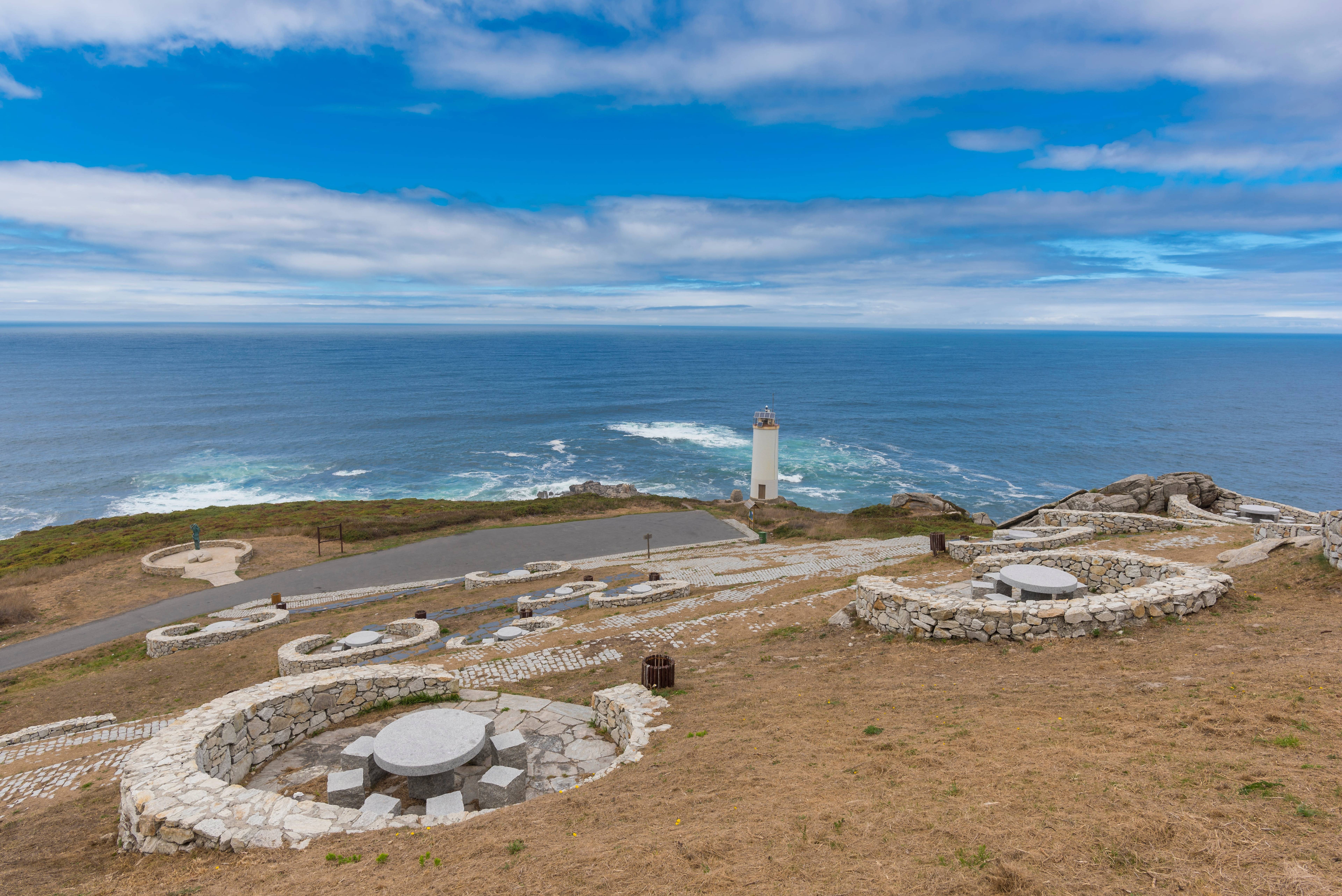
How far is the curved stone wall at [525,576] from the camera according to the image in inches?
998

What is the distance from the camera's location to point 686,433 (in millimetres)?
81500

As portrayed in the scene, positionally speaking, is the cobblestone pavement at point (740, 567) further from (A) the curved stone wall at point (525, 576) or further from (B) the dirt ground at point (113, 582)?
(B) the dirt ground at point (113, 582)

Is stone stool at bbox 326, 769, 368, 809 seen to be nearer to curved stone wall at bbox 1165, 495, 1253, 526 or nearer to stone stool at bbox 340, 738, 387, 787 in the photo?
stone stool at bbox 340, 738, 387, 787

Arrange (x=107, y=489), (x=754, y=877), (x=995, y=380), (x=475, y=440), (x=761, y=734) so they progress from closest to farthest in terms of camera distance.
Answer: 1. (x=754, y=877)
2. (x=761, y=734)
3. (x=107, y=489)
4. (x=475, y=440)
5. (x=995, y=380)

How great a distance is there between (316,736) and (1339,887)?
45.0 feet

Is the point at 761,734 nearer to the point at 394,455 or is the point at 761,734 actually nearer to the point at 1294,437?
the point at 394,455

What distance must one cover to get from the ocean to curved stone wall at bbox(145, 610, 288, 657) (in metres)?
34.6

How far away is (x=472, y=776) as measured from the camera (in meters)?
9.90

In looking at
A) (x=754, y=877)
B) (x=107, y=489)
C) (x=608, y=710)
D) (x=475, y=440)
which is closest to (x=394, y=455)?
(x=475, y=440)

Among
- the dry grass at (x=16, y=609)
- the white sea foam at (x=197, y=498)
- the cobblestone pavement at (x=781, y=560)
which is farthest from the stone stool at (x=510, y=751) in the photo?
the white sea foam at (x=197, y=498)

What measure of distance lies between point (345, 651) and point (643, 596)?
9416mm

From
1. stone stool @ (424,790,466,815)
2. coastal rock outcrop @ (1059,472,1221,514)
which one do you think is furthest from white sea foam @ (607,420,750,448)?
stone stool @ (424,790,466,815)

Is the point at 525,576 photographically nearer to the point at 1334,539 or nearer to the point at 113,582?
the point at 113,582

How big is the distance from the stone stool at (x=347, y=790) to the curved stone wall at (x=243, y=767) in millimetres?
311
